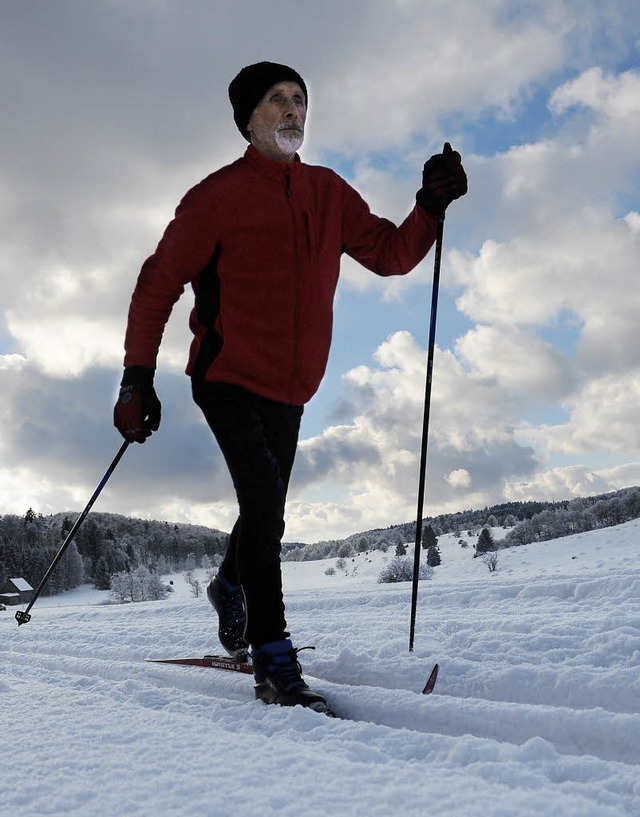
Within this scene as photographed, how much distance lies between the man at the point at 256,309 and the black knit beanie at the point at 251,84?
0.02m

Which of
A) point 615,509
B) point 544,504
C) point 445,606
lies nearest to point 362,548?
point 544,504

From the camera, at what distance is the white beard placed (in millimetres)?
3213

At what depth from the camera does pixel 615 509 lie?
87.2 meters

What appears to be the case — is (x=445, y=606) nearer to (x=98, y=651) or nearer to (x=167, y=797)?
(x=98, y=651)

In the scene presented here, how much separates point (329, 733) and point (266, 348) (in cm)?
167

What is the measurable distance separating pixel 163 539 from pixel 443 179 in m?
123

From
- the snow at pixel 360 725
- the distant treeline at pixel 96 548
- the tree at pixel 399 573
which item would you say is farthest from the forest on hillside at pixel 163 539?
the snow at pixel 360 725

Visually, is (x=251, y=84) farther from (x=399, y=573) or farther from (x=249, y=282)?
(x=399, y=573)

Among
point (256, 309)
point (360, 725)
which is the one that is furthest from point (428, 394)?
point (360, 725)

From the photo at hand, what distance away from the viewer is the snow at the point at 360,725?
4.52 feet

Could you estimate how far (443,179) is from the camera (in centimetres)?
331

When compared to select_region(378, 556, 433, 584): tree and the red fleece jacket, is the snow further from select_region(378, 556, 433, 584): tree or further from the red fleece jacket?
select_region(378, 556, 433, 584): tree

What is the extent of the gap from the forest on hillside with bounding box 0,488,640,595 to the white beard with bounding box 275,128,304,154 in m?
59.3

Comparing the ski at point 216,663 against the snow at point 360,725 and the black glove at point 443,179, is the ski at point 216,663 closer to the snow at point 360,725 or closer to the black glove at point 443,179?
the snow at point 360,725
